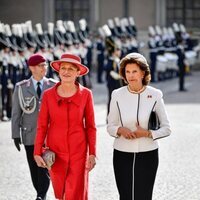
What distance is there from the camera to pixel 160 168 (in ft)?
30.6

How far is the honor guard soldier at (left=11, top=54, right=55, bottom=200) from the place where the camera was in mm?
7035

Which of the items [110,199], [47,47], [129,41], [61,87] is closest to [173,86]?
[129,41]

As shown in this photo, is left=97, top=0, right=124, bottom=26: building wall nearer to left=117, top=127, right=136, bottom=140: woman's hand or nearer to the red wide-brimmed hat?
the red wide-brimmed hat

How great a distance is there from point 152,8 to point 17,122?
23.7 meters

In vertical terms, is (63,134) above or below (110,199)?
above

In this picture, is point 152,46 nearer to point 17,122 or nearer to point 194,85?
point 194,85

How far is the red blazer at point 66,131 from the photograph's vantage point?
572 cm

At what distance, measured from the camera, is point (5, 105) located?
49.9 ft

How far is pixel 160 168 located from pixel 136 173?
385 cm

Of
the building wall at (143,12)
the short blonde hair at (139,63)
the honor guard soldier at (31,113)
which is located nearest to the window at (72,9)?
the building wall at (143,12)

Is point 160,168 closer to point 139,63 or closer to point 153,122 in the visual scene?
point 153,122

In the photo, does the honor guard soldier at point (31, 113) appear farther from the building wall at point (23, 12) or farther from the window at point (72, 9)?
the window at point (72, 9)

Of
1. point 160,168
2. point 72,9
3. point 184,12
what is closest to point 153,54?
point 184,12

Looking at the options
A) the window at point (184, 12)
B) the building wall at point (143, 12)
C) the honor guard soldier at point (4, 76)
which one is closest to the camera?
the honor guard soldier at point (4, 76)
